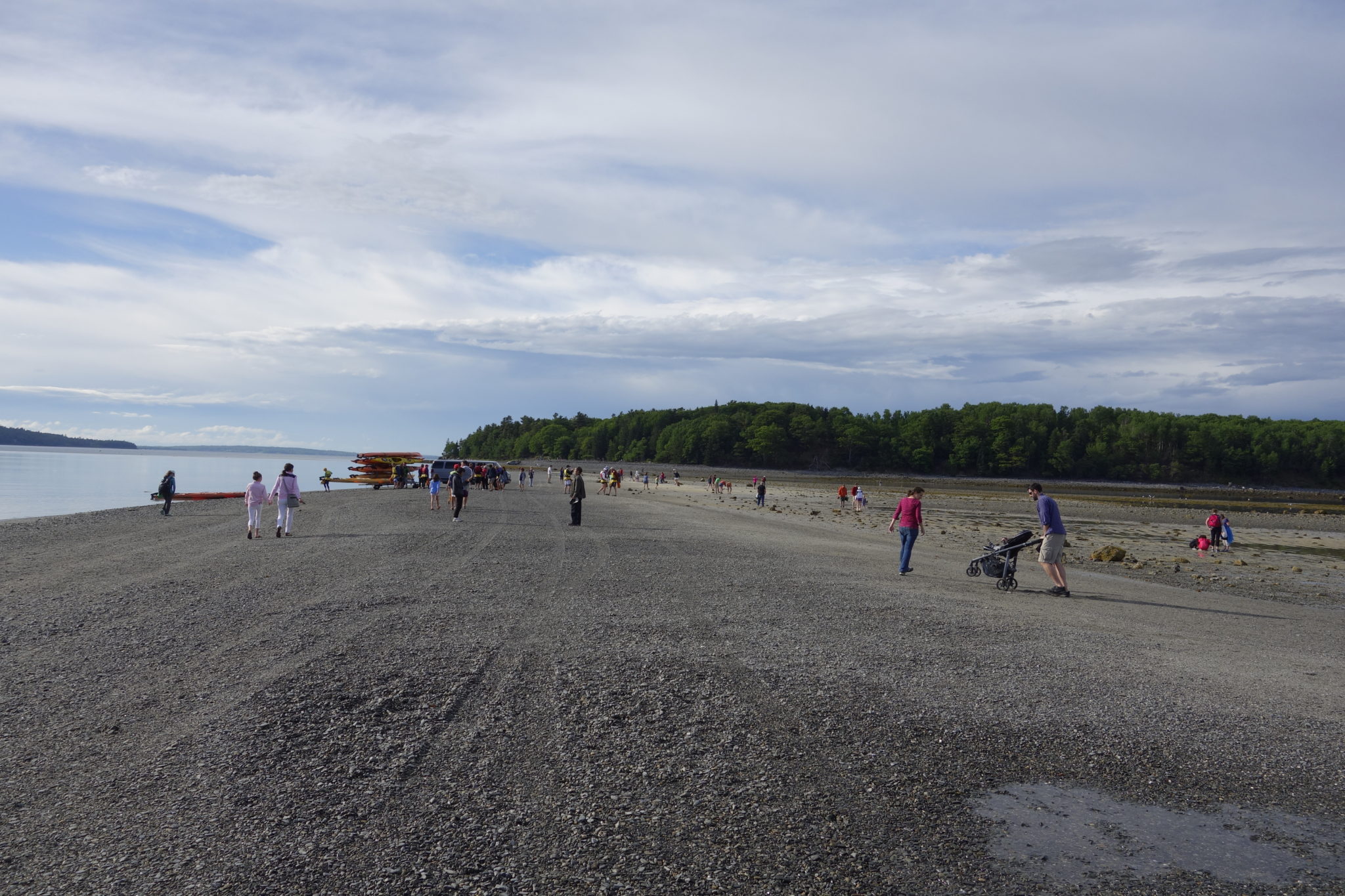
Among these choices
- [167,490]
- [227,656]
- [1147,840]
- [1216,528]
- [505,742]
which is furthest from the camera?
[167,490]

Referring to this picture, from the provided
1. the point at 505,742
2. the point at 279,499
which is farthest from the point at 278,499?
the point at 505,742

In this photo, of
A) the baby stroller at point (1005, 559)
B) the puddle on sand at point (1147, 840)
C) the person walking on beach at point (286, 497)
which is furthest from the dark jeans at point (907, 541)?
the person walking on beach at point (286, 497)

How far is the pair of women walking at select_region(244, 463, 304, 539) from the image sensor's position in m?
20.3

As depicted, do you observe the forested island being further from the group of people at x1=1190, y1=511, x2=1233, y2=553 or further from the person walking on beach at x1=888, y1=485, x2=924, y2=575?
the person walking on beach at x1=888, y1=485, x2=924, y2=575

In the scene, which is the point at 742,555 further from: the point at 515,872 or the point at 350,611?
the point at 515,872

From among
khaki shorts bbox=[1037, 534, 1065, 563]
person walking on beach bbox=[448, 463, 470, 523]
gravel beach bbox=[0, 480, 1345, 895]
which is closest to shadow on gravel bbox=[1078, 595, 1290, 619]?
gravel beach bbox=[0, 480, 1345, 895]

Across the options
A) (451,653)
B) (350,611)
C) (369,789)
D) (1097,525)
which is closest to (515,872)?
(369,789)

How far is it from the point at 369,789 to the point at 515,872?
1.47 m

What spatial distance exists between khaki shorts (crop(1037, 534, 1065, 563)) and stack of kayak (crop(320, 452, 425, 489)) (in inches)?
2194

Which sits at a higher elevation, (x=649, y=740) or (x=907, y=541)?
(x=907, y=541)

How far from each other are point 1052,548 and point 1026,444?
6012 inches

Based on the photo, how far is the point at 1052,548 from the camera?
14.4 m

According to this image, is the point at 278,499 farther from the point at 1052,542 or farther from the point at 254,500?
the point at 1052,542

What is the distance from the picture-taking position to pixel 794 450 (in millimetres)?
170875
